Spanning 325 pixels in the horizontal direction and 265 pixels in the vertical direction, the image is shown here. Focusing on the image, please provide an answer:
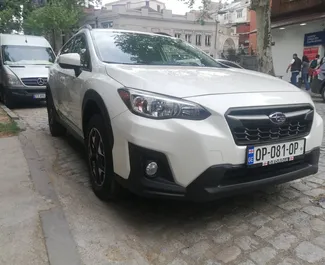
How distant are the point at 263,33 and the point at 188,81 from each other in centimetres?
848

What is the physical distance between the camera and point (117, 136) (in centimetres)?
258

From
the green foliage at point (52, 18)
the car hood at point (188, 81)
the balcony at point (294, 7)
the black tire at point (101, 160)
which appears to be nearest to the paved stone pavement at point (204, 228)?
the black tire at point (101, 160)

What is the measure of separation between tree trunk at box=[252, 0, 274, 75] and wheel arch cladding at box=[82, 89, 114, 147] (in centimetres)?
818

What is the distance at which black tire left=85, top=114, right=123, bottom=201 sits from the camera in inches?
109

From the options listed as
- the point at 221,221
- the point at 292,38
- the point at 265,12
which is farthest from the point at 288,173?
the point at 292,38

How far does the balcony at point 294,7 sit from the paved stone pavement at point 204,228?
539 inches

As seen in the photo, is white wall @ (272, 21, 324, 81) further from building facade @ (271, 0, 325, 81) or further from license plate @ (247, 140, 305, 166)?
license plate @ (247, 140, 305, 166)

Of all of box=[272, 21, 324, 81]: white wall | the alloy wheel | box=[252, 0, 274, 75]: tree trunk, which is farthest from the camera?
box=[272, 21, 324, 81]: white wall

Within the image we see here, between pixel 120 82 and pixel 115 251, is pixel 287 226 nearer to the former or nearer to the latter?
pixel 115 251

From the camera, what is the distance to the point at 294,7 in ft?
53.9

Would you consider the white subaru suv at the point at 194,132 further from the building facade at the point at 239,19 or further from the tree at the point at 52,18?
the building facade at the point at 239,19

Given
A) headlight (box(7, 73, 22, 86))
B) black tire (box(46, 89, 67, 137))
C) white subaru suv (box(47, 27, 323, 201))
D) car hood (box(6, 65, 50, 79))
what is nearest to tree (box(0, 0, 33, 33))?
car hood (box(6, 65, 50, 79))

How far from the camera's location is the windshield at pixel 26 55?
9.64 metres

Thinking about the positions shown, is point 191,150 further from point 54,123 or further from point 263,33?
point 263,33
